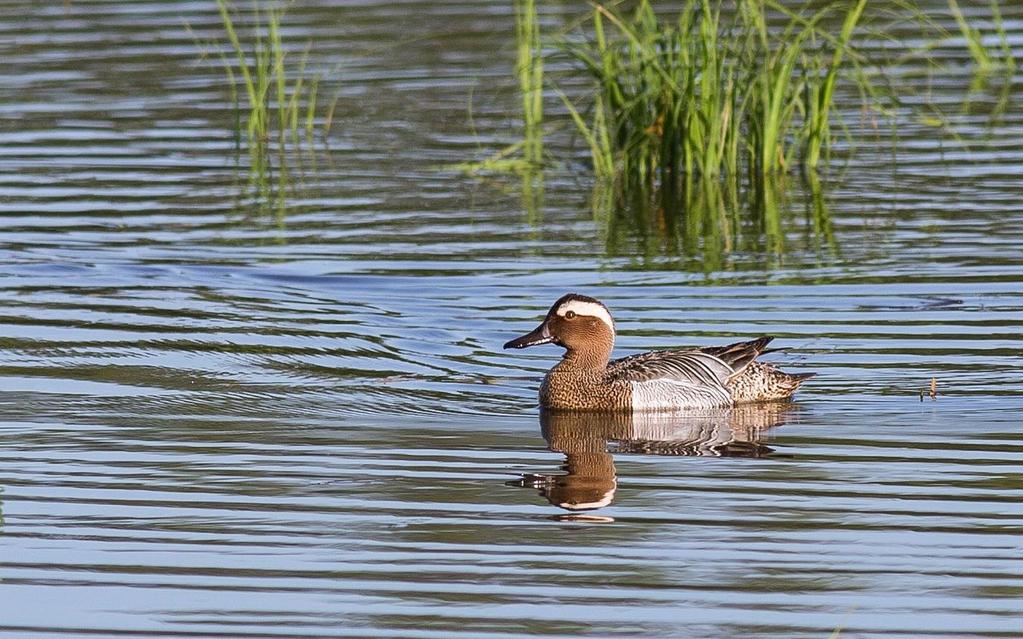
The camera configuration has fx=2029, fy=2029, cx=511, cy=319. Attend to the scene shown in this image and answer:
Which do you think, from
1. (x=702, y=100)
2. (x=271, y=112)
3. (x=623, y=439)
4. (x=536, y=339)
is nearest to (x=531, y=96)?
(x=702, y=100)

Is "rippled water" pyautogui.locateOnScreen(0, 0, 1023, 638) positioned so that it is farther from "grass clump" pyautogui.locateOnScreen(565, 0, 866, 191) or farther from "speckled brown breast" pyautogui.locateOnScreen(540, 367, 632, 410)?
"grass clump" pyautogui.locateOnScreen(565, 0, 866, 191)

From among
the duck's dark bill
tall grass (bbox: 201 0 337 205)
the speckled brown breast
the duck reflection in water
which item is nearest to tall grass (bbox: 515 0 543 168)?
tall grass (bbox: 201 0 337 205)

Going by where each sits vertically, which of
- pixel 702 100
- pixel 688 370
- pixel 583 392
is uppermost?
pixel 702 100

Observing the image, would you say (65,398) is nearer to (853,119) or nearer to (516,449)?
(516,449)

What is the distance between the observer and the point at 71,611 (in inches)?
243

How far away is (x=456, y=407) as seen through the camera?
31.0 ft

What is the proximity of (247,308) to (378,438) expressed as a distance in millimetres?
3253

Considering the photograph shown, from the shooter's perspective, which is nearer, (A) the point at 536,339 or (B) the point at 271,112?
(A) the point at 536,339

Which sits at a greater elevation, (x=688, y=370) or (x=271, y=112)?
(x=271, y=112)

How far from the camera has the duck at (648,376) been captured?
948 cm

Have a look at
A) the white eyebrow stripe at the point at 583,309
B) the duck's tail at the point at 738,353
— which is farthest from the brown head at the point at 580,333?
the duck's tail at the point at 738,353

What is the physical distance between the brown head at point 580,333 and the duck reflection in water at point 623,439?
0.33 meters

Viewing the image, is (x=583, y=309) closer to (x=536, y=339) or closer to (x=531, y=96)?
(x=536, y=339)

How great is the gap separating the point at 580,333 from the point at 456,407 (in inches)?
29.6
